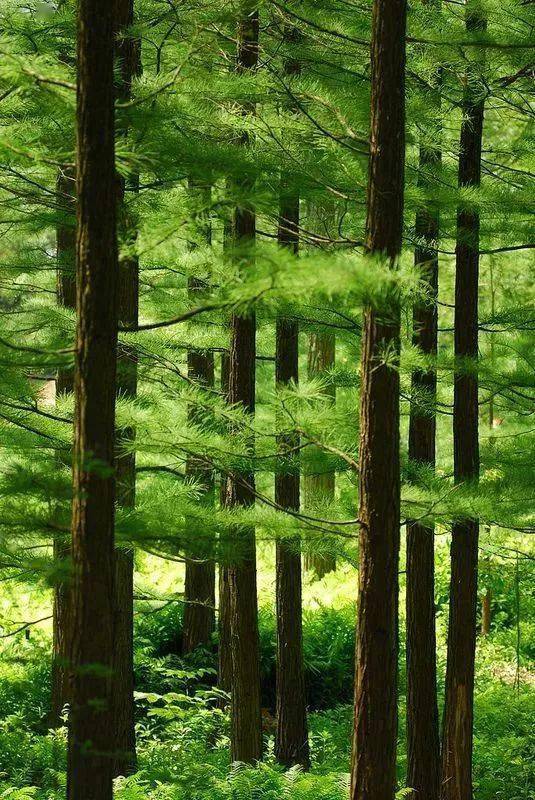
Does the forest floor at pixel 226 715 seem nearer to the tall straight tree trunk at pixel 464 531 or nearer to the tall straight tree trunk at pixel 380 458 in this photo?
the tall straight tree trunk at pixel 464 531

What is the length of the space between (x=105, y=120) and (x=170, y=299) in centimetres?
730

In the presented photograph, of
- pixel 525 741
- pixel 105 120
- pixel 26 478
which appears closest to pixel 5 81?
pixel 105 120

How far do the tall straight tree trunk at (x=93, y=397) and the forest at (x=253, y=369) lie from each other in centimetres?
1

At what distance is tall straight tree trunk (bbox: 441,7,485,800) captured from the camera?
25.8 feet

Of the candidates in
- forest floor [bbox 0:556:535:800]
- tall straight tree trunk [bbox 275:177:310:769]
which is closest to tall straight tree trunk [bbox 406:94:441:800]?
forest floor [bbox 0:556:535:800]

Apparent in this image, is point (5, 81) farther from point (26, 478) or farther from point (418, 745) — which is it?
point (418, 745)

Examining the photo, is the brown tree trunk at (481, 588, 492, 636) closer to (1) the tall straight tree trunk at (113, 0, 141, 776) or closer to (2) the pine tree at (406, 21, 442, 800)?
(2) the pine tree at (406, 21, 442, 800)

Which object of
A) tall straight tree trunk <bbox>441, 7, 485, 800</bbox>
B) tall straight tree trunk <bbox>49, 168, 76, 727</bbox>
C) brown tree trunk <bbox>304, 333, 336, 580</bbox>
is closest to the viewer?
tall straight tree trunk <bbox>441, 7, 485, 800</bbox>

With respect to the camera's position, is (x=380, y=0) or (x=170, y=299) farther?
(x=170, y=299)

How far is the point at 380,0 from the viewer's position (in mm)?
5027

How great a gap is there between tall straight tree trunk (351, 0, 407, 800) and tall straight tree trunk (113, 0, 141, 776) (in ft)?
4.70

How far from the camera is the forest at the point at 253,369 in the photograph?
13.8ft

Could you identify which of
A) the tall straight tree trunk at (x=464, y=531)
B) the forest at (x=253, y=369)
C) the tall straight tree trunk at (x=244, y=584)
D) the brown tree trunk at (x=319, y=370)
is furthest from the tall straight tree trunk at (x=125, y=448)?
the brown tree trunk at (x=319, y=370)

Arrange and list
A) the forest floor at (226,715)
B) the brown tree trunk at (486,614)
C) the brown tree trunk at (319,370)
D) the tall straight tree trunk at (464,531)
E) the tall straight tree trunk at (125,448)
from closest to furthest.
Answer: the tall straight tree trunk at (125,448)
the forest floor at (226,715)
the tall straight tree trunk at (464,531)
the brown tree trunk at (486,614)
the brown tree trunk at (319,370)
